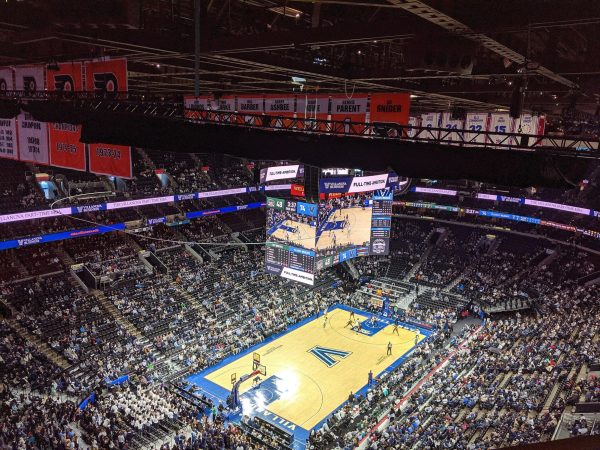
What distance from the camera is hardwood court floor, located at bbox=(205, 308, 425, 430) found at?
19.5 metres

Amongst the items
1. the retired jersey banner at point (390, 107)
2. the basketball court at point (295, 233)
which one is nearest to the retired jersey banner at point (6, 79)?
the retired jersey banner at point (390, 107)

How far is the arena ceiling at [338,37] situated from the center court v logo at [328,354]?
14.1 m

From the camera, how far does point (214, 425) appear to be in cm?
1702

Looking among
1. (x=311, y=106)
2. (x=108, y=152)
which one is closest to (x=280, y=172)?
(x=311, y=106)

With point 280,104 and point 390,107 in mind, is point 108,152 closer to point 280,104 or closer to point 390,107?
point 280,104

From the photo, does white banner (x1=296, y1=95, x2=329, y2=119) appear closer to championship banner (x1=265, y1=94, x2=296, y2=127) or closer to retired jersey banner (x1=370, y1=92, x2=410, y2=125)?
championship banner (x1=265, y1=94, x2=296, y2=127)

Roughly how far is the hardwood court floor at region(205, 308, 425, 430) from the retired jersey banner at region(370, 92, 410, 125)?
12100mm

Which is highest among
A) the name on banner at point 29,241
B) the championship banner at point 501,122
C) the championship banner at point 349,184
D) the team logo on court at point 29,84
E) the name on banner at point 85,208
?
the team logo on court at point 29,84

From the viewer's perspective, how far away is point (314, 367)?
74.6 feet

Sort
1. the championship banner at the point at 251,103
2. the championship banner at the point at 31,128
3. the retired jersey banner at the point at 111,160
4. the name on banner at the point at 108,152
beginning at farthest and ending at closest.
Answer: the championship banner at the point at 251,103 < the championship banner at the point at 31,128 < the name on banner at the point at 108,152 < the retired jersey banner at the point at 111,160

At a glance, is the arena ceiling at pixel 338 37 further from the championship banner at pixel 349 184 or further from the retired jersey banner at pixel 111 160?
the championship banner at pixel 349 184

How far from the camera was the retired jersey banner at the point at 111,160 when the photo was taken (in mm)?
9578

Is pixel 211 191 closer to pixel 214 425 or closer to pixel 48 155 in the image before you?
pixel 214 425

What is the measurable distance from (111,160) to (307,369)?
52.0 feet
